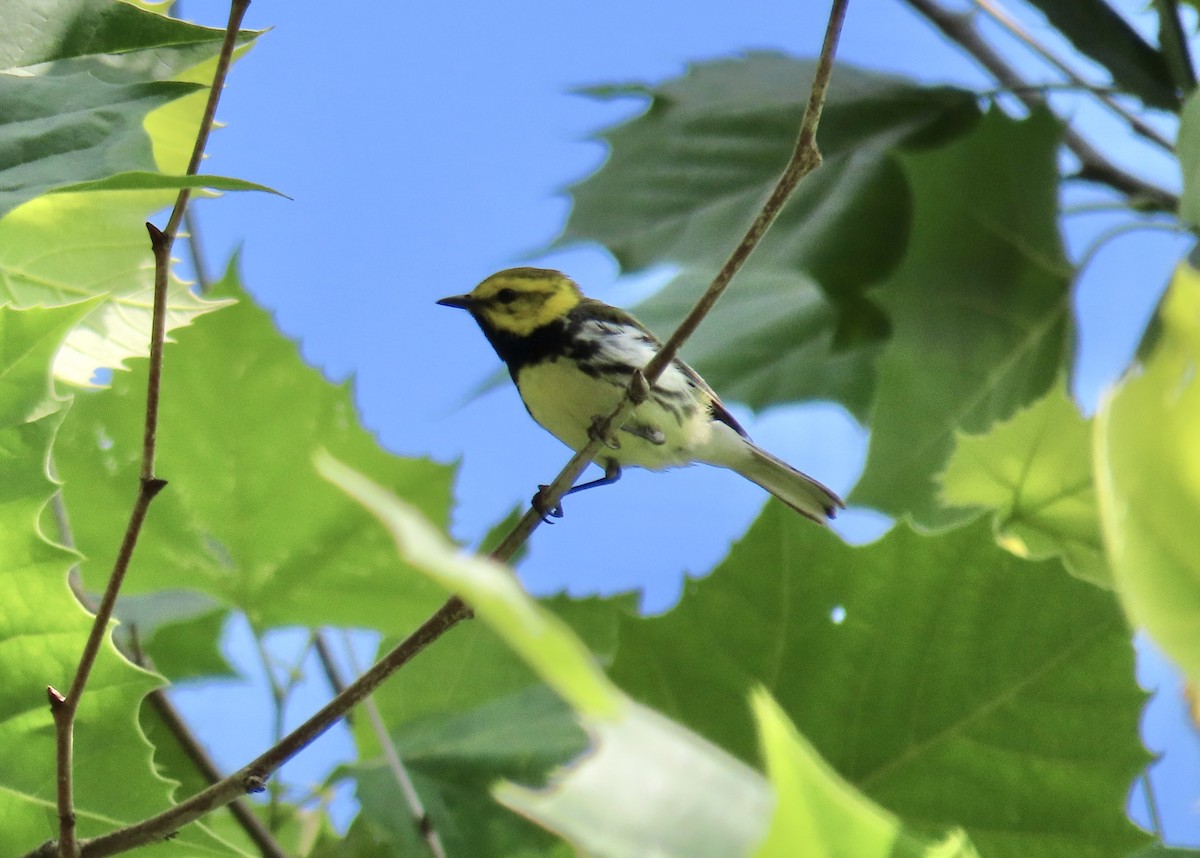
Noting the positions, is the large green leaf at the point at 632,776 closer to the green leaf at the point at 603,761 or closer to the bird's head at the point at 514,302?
the green leaf at the point at 603,761

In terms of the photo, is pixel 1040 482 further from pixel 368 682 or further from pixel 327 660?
pixel 327 660

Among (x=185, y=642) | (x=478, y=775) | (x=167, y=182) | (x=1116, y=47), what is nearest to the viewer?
(x=167, y=182)

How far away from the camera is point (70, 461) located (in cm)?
97

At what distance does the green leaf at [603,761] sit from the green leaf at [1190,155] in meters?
0.41

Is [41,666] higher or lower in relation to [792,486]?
higher

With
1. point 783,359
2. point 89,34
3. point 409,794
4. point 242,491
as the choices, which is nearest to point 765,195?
point 783,359

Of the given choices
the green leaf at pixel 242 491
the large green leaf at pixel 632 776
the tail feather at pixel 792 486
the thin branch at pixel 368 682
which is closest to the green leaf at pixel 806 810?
the large green leaf at pixel 632 776

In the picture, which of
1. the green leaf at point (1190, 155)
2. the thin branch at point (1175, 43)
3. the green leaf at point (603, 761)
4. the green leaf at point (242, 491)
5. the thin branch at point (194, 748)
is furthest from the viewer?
the thin branch at point (1175, 43)

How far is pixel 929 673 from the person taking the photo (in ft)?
2.27

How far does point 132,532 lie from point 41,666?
121 millimetres

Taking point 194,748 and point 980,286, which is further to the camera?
point 980,286

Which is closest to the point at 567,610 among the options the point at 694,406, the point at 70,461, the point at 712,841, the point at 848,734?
the point at 848,734

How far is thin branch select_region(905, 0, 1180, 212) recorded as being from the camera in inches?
54.1

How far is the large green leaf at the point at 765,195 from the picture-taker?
129 cm
